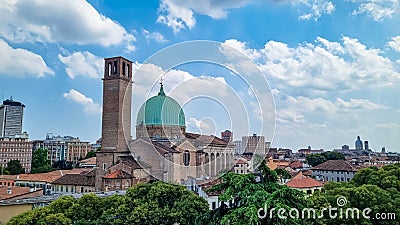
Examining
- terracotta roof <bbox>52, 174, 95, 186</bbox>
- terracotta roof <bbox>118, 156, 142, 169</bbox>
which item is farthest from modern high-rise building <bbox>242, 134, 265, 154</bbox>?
terracotta roof <bbox>52, 174, 95, 186</bbox>

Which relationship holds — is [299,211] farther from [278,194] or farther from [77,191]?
[77,191]

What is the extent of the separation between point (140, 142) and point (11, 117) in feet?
253

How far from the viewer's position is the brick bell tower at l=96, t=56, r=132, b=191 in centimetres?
3509

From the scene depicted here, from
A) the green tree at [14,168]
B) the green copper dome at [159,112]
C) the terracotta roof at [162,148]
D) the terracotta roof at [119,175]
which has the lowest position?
the green tree at [14,168]

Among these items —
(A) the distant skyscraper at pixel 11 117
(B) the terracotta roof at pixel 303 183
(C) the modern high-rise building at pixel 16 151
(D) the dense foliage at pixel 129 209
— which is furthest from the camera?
(A) the distant skyscraper at pixel 11 117

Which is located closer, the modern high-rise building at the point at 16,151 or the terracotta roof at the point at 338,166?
the terracotta roof at the point at 338,166

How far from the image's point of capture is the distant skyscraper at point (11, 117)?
95625mm

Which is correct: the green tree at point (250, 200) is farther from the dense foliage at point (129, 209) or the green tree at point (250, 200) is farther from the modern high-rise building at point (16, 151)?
the modern high-rise building at point (16, 151)

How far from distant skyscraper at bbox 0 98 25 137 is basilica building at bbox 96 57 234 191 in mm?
71208

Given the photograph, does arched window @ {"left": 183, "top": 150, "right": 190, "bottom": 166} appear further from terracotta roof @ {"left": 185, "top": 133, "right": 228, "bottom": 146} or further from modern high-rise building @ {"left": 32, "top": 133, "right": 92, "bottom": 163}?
modern high-rise building @ {"left": 32, "top": 133, "right": 92, "bottom": 163}

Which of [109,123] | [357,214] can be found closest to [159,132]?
[109,123]

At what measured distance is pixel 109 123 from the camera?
120ft

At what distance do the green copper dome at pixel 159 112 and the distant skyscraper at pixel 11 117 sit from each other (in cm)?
7125

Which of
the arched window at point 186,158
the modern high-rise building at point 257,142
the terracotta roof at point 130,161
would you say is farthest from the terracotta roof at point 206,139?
the terracotta roof at point 130,161
